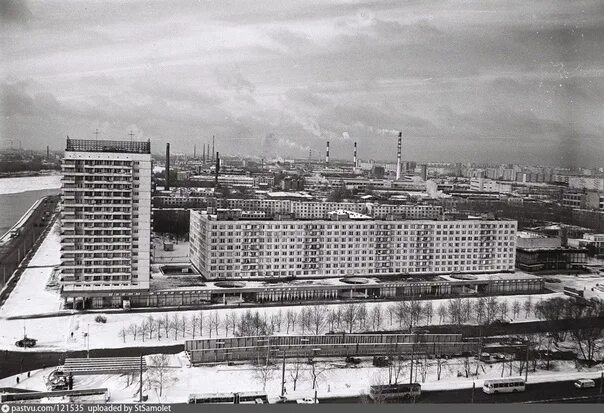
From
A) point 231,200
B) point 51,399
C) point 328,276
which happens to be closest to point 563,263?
point 328,276

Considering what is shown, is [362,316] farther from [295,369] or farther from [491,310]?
[295,369]

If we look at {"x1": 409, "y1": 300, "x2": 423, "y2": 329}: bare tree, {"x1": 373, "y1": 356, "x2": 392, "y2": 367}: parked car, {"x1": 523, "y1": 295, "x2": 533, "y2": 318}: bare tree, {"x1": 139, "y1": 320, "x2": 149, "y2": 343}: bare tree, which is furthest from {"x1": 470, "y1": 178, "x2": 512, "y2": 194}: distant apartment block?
{"x1": 139, "y1": 320, "x2": 149, "y2": 343}: bare tree

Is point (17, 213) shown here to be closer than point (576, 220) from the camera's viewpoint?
No

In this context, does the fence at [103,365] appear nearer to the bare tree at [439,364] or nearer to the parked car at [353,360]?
the parked car at [353,360]

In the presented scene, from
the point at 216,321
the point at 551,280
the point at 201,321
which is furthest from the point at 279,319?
the point at 551,280

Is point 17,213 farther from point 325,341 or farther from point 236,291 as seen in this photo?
point 325,341

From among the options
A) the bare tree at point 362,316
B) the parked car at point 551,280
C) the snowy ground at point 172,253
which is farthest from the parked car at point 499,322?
the snowy ground at point 172,253

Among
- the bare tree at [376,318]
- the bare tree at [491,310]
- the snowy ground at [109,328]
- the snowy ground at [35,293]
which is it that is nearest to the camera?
the snowy ground at [109,328]
